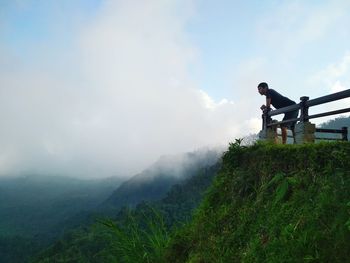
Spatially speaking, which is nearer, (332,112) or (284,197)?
(284,197)

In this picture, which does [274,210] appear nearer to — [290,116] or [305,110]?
[305,110]

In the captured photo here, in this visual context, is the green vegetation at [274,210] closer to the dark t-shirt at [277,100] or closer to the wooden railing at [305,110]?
the wooden railing at [305,110]

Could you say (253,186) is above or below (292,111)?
below

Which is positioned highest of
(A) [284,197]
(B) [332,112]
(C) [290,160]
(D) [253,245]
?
(B) [332,112]

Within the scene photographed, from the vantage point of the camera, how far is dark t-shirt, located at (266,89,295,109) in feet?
35.8

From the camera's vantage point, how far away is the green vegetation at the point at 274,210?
187 inches

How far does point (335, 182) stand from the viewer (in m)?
5.33

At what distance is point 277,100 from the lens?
11008 mm

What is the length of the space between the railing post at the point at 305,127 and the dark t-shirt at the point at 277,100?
6.50ft

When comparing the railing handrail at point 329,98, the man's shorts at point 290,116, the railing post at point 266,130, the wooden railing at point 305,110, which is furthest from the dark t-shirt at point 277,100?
the railing handrail at point 329,98

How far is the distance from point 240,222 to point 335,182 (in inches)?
82.6

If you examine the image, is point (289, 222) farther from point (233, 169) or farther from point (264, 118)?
point (264, 118)

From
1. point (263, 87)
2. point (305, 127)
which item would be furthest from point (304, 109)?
point (263, 87)

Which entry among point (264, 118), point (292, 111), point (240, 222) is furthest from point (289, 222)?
point (264, 118)
